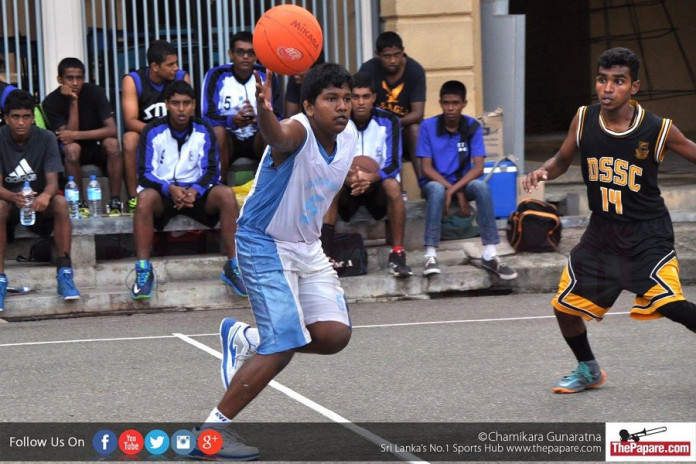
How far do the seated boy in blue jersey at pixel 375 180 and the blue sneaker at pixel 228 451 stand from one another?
517cm

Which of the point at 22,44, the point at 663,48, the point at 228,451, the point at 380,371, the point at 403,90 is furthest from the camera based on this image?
the point at 663,48

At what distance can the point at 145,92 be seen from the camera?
11.6 metres

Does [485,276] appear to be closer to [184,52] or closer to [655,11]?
[184,52]

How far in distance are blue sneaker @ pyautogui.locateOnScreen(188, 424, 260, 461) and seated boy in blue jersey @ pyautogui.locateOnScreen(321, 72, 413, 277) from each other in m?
5.17

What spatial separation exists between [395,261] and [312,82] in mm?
5224

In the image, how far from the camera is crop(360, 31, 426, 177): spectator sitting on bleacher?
11.8 m

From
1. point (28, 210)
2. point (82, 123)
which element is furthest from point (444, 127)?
point (28, 210)

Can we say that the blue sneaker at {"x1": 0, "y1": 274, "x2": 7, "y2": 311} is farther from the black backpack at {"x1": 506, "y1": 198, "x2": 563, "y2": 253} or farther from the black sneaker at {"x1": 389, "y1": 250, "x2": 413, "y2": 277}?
the black backpack at {"x1": 506, "y1": 198, "x2": 563, "y2": 253}

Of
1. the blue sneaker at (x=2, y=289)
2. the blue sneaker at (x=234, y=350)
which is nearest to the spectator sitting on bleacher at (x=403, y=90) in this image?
the blue sneaker at (x=2, y=289)

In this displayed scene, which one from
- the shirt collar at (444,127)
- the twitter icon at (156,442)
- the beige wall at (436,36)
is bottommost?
the twitter icon at (156,442)

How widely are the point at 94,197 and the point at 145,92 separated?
1.13 meters

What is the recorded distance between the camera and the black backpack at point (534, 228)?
448 inches

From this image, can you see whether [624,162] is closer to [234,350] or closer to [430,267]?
[234,350]

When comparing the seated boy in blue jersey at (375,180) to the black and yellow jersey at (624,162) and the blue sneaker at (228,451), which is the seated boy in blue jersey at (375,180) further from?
the blue sneaker at (228,451)
